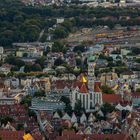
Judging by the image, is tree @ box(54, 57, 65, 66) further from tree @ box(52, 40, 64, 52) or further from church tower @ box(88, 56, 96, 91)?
tree @ box(52, 40, 64, 52)

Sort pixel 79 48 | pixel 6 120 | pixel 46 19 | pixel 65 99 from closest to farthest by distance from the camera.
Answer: pixel 6 120 → pixel 65 99 → pixel 79 48 → pixel 46 19

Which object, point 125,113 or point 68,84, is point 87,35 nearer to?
Answer: point 68,84

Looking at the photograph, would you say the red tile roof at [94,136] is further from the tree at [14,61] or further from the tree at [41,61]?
the tree at [14,61]

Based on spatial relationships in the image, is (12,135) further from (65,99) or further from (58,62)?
(58,62)

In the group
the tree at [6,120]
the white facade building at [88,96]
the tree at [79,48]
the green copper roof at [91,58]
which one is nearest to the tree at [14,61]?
the green copper roof at [91,58]

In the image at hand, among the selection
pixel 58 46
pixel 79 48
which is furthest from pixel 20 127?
pixel 58 46

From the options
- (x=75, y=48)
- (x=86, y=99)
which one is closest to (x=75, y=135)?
(x=86, y=99)
